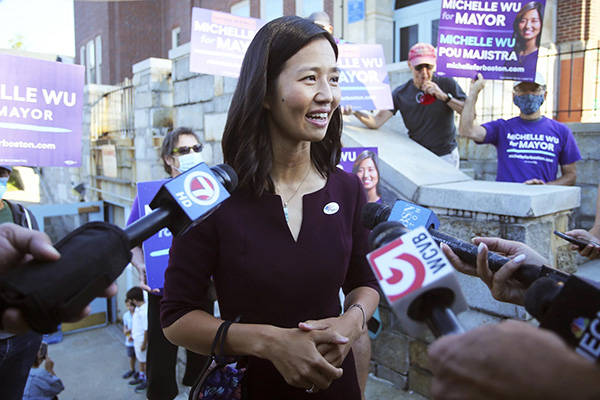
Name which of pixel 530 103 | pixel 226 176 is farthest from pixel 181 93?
pixel 226 176

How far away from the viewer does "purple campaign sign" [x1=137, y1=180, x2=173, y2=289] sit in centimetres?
359

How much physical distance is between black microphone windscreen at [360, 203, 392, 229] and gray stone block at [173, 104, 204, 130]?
5.14 metres

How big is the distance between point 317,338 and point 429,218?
1.85ft

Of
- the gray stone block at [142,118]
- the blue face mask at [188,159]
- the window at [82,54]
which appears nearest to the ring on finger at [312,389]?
the blue face mask at [188,159]

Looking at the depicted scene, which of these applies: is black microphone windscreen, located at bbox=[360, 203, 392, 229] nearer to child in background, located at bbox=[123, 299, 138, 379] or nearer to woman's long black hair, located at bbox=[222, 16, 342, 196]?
woman's long black hair, located at bbox=[222, 16, 342, 196]

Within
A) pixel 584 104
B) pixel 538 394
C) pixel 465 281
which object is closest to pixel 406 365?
pixel 465 281

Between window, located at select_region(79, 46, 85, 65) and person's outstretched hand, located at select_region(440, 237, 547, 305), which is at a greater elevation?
window, located at select_region(79, 46, 85, 65)

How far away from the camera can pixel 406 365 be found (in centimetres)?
364

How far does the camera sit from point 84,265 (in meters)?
0.88

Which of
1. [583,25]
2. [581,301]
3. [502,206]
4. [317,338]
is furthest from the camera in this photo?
[583,25]

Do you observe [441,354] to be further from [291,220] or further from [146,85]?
[146,85]

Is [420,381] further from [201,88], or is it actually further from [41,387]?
[201,88]

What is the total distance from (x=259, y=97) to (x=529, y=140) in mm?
3487

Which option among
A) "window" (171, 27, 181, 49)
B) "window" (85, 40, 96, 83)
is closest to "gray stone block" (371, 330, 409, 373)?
"window" (171, 27, 181, 49)
